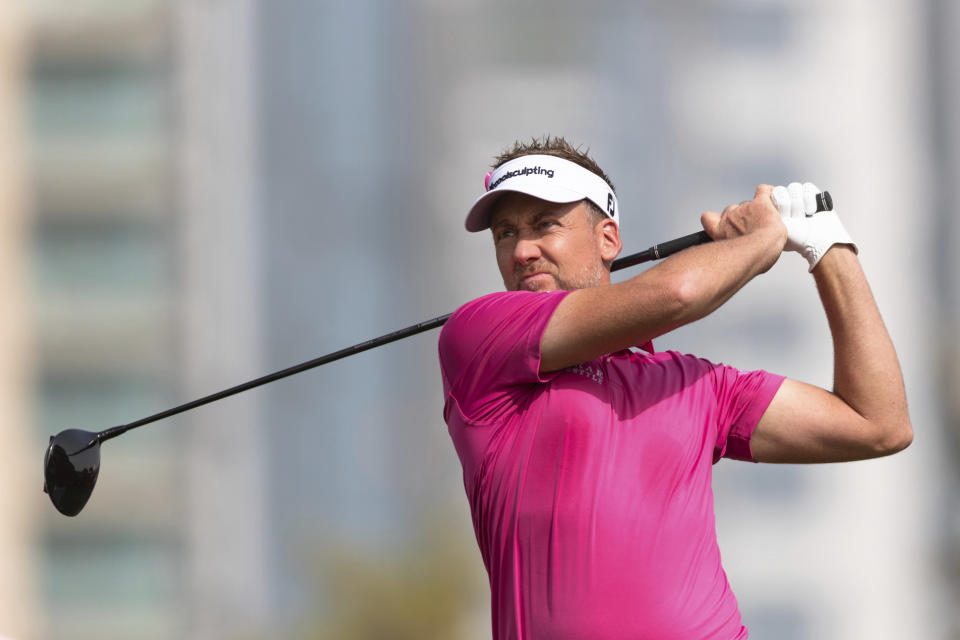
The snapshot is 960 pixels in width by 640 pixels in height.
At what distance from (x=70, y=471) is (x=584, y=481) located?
6.35 feet

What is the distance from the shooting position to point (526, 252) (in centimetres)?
409

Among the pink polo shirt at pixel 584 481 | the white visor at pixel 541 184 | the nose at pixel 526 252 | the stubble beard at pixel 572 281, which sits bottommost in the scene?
the pink polo shirt at pixel 584 481

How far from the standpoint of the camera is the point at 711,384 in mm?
3918

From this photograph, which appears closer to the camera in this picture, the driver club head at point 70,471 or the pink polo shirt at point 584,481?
the pink polo shirt at point 584,481

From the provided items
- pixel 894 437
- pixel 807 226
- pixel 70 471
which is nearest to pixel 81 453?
pixel 70 471

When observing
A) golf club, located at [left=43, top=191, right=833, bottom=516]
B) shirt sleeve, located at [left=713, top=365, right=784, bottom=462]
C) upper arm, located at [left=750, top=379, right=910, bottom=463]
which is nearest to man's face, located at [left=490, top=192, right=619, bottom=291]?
golf club, located at [left=43, top=191, right=833, bottom=516]

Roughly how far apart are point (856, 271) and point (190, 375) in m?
39.1

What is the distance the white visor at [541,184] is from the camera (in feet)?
13.6

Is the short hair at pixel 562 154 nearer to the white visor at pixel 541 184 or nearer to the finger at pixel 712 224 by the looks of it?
the white visor at pixel 541 184

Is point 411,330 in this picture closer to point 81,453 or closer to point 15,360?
point 81,453

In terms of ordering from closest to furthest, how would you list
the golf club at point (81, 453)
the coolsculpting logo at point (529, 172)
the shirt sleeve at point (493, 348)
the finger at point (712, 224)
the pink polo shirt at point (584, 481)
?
1. the pink polo shirt at point (584, 481)
2. the shirt sleeve at point (493, 348)
3. the finger at point (712, 224)
4. the coolsculpting logo at point (529, 172)
5. the golf club at point (81, 453)

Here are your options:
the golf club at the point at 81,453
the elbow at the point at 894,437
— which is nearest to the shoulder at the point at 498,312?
the golf club at the point at 81,453

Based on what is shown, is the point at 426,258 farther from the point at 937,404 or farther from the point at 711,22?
the point at 937,404

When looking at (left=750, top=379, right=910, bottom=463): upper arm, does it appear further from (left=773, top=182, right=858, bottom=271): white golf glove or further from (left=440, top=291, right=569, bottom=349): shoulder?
(left=440, top=291, right=569, bottom=349): shoulder
